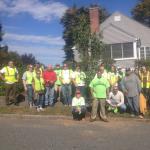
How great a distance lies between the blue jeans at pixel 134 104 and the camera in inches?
600

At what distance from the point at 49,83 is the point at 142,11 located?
4223cm

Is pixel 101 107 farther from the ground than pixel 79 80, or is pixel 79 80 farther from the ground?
pixel 79 80

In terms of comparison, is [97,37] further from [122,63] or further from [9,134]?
[122,63]

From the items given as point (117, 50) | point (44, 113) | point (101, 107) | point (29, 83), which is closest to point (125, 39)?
point (117, 50)

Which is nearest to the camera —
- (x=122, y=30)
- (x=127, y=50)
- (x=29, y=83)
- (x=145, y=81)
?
(x=145, y=81)

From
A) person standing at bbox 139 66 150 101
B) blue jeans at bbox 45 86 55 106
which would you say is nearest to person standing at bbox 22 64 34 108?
blue jeans at bbox 45 86 55 106

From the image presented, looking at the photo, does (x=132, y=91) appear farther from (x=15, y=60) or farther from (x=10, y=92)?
(x=15, y=60)

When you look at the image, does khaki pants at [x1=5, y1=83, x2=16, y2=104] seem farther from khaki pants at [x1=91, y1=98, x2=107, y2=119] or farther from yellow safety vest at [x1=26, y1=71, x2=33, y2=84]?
khaki pants at [x1=91, y1=98, x2=107, y2=119]

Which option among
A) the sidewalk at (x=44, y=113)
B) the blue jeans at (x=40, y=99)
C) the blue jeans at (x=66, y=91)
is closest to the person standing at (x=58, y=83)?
the blue jeans at (x=66, y=91)

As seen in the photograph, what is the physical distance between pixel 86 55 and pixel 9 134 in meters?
6.83

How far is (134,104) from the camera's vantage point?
15.3 metres

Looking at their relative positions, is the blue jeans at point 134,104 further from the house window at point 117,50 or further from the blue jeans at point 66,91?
the house window at point 117,50

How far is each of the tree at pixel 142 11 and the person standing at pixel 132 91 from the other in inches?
1594

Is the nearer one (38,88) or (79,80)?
(38,88)
